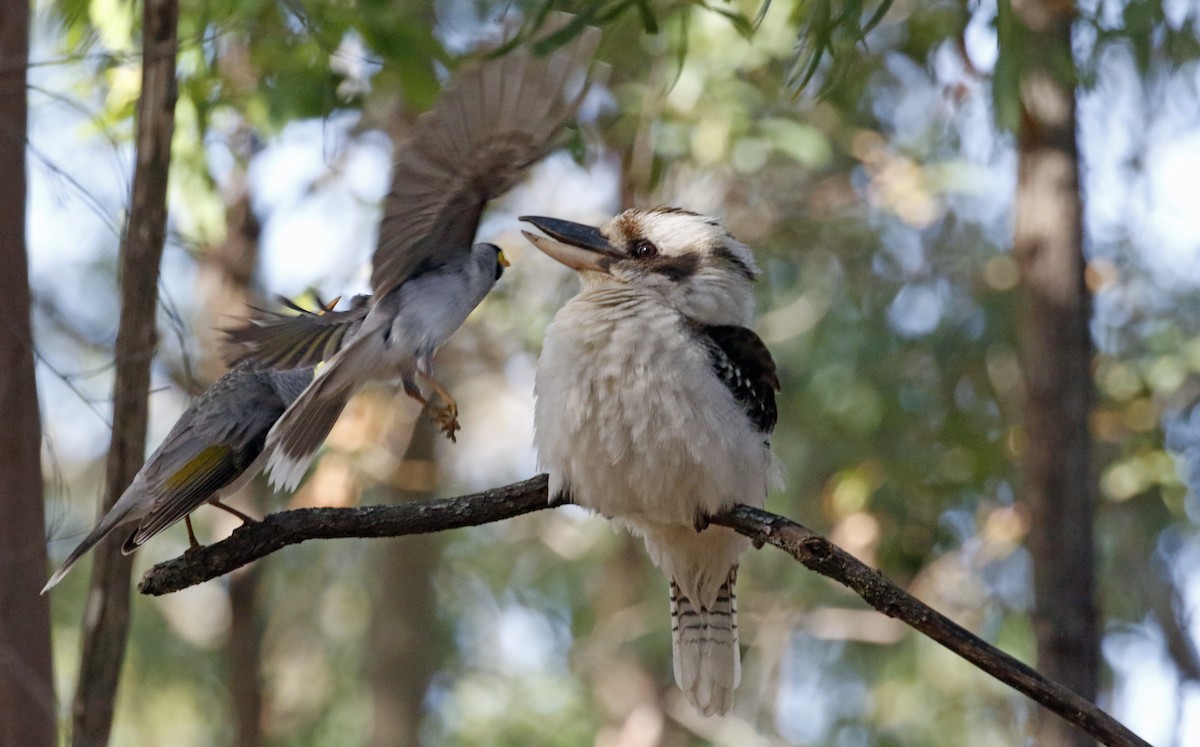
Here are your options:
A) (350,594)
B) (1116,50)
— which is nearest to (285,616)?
(350,594)

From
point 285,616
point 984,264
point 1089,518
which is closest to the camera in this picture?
point 1089,518

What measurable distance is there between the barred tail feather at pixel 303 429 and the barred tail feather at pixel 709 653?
118 centimetres

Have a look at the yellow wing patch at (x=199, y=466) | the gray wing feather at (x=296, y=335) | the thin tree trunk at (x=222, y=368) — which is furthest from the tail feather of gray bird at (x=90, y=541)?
the thin tree trunk at (x=222, y=368)

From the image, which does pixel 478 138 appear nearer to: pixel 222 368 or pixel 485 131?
pixel 485 131

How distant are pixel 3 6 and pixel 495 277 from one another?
1686mm

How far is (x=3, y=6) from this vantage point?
13.2 ft

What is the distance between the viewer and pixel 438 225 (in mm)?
3383

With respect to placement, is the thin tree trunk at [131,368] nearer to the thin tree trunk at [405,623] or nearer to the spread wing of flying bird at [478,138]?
the spread wing of flying bird at [478,138]

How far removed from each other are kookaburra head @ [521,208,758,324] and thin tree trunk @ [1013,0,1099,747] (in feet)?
7.28

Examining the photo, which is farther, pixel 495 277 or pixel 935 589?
pixel 935 589

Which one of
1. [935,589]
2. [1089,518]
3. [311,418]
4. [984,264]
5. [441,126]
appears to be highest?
[984,264]

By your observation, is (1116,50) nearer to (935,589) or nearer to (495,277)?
(935,589)

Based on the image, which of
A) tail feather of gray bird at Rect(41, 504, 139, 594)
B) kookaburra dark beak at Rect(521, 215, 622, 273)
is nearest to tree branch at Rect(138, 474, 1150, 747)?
tail feather of gray bird at Rect(41, 504, 139, 594)

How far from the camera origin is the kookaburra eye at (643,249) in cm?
371
